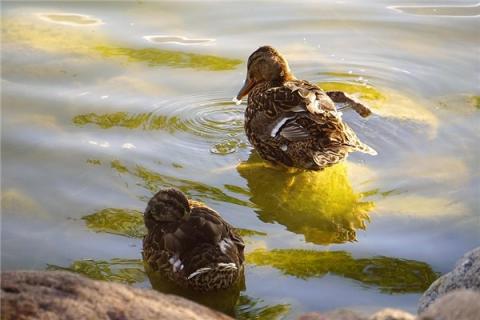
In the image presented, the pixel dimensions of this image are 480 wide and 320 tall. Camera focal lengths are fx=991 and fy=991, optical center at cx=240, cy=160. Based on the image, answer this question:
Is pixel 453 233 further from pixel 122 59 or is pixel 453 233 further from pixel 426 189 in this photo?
pixel 122 59

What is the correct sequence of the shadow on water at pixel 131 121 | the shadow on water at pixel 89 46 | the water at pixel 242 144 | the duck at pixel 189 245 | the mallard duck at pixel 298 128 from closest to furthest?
the duck at pixel 189 245 → the water at pixel 242 144 → the mallard duck at pixel 298 128 → the shadow on water at pixel 131 121 → the shadow on water at pixel 89 46

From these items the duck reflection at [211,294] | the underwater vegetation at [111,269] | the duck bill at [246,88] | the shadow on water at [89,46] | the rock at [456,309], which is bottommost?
the duck reflection at [211,294]

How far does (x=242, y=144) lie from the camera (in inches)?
353

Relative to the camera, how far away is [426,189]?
26.3 feet

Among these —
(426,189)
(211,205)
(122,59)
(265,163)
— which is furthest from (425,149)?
(122,59)

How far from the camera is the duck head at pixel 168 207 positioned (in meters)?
6.94

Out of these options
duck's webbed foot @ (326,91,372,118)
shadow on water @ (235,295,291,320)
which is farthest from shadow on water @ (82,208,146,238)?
duck's webbed foot @ (326,91,372,118)

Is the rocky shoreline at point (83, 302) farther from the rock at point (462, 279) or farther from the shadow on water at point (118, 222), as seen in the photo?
the shadow on water at point (118, 222)

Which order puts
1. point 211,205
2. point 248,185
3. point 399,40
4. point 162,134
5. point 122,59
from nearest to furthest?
1. point 211,205
2. point 248,185
3. point 162,134
4. point 122,59
5. point 399,40

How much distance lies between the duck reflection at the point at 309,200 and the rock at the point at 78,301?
2660 mm

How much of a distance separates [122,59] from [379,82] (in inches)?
103

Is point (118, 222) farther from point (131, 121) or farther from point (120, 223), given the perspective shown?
point (131, 121)

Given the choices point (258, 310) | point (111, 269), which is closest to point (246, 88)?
point (111, 269)

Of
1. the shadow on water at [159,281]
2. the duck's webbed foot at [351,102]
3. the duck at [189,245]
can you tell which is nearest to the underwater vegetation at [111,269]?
the shadow on water at [159,281]
